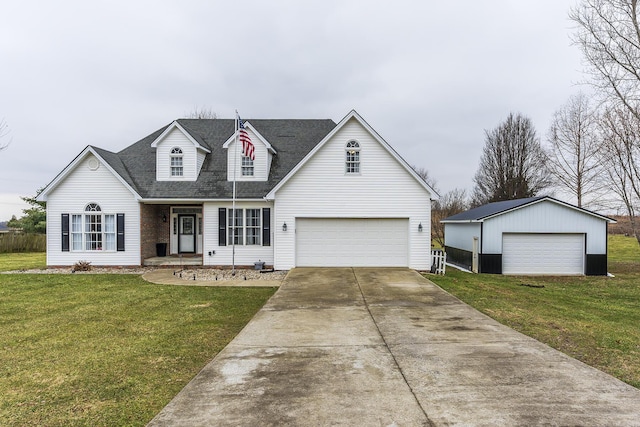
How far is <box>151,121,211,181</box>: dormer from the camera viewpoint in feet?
54.2

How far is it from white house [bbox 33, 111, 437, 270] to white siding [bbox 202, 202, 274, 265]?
0.05m

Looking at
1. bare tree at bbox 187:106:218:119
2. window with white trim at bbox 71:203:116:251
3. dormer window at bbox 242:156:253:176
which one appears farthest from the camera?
bare tree at bbox 187:106:218:119

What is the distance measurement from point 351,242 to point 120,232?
418 inches

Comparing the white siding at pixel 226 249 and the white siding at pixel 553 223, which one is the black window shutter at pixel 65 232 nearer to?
the white siding at pixel 226 249

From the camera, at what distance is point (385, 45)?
17.3 metres

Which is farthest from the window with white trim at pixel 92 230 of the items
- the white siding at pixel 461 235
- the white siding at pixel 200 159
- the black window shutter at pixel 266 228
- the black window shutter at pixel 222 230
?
the white siding at pixel 461 235

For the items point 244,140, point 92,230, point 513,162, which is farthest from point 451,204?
point 92,230

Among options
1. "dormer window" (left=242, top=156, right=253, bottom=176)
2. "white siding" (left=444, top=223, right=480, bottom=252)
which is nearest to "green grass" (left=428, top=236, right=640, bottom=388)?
"white siding" (left=444, top=223, right=480, bottom=252)

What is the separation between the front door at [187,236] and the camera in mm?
17859

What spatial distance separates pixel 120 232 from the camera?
52.0 ft

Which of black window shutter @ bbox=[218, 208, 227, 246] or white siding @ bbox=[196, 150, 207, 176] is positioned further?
white siding @ bbox=[196, 150, 207, 176]

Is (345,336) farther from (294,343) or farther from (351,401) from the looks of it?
(351,401)

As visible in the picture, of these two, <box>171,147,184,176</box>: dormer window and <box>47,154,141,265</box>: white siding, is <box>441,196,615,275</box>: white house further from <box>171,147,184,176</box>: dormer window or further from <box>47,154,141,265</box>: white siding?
<box>47,154,141,265</box>: white siding

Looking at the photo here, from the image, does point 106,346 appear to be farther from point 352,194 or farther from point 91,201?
point 91,201
